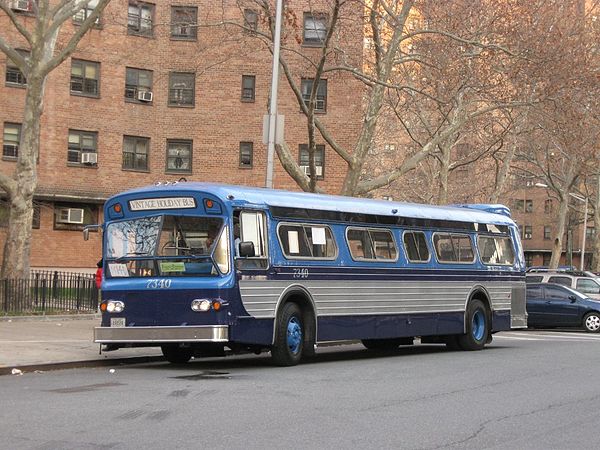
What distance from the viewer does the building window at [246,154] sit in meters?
42.3

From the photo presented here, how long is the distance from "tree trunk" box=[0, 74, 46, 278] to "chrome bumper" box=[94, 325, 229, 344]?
1054 centimetres

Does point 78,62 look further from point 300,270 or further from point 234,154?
point 300,270

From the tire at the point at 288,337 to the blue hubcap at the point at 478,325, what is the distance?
6073 millimetres

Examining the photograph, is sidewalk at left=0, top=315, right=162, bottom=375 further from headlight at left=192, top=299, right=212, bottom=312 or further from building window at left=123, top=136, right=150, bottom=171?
building window at left=123, top=136, right=150, bottom=171

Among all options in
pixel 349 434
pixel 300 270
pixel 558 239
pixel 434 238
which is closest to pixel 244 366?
pixel 300 270

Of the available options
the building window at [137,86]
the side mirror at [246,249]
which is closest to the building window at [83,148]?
the building window at [137,86]

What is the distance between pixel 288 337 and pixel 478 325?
6704 millimetres

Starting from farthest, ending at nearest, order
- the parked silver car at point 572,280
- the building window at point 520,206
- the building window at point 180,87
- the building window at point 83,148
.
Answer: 1. the building window at point 520,206
2. the building window at point 180,87
3. the building window at point 83,148
4. the parked silver car at point 572,280

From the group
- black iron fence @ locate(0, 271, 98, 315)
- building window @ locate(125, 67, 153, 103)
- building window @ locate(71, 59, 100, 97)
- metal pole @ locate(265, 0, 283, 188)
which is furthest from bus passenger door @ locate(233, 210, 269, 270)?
building window @ locate(125, 67, 153, 103)

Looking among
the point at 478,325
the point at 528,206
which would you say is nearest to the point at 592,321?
the point at 478,325

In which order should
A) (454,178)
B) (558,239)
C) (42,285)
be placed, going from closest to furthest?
(42,285)
(558,239)
(454,178)

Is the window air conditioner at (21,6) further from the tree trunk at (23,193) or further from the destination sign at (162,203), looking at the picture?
the destination sign at (162,203)

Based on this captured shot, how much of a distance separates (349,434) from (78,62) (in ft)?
109

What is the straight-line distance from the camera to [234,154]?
1660 inches
